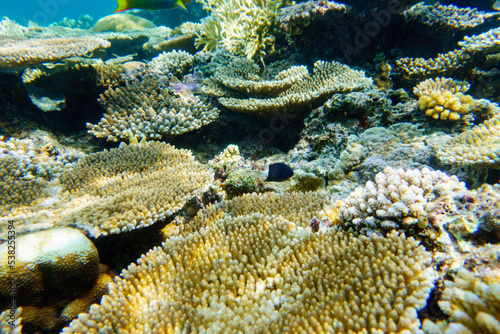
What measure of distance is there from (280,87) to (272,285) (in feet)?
11.8

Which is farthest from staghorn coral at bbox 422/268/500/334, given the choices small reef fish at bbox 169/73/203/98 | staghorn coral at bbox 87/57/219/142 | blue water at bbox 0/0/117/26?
blue water at bbox 0/0/117/26

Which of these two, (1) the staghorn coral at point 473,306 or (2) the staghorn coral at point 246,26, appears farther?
(2) the staghorn coral at point 246,26

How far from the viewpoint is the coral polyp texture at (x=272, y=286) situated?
1356 millimetres

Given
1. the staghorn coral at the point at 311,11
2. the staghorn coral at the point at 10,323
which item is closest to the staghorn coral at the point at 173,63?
the staghorn coral at the point at 311,11

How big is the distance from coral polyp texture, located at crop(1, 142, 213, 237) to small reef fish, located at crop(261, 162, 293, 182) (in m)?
0.86

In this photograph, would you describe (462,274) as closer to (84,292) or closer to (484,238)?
(484,238)

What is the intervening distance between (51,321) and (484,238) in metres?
3.71

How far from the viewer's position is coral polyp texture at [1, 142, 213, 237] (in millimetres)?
2475

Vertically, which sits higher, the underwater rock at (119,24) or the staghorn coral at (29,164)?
the underwater rock at (119,24)

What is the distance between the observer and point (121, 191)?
9.85ft

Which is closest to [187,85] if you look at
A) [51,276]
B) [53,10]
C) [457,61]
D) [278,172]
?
[278,172]

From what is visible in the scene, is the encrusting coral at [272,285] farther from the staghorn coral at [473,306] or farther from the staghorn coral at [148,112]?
the staghorn coral at [148,112]

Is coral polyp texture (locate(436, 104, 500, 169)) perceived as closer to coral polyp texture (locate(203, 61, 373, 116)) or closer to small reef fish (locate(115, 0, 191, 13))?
coral polyp texture (locate(203, 61, 373, 116))

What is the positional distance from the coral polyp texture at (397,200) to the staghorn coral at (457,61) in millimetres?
4379
